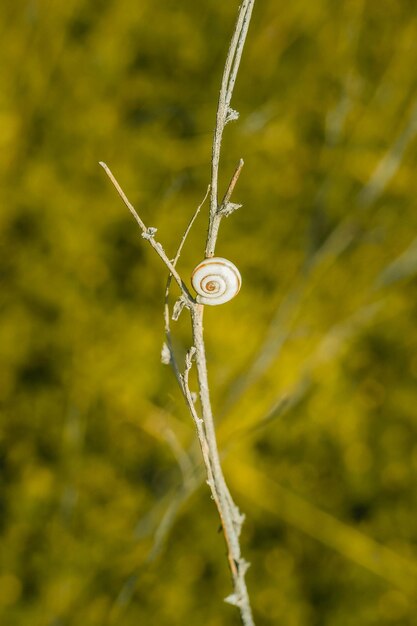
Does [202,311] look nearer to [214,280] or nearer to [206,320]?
[214,280]

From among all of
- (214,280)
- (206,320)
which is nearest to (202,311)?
(214,280)

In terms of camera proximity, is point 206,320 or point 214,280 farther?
point 206,320

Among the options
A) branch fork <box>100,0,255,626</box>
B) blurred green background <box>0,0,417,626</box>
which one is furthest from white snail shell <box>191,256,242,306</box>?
blurred green background <box>0,0,417,626</box>

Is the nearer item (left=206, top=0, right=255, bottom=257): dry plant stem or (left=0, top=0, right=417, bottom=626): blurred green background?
(left=206, top=0, right=255, bottom=257): dry plant stem


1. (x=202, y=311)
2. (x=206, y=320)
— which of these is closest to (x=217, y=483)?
(x=202, y=311)

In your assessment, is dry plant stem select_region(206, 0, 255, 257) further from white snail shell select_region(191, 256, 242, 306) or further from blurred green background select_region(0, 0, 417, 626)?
blurred green background select_region(0, 0, 417, 626)

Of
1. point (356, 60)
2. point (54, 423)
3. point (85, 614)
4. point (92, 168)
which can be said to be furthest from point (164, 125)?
point (85, 614)

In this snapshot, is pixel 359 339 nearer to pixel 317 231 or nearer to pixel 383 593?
pixel 317 231

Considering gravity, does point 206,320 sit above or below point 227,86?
above
